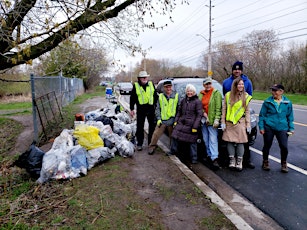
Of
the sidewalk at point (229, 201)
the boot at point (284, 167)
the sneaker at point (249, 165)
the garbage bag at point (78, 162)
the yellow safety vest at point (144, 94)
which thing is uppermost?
the yellow safety vest at point (144, 94)

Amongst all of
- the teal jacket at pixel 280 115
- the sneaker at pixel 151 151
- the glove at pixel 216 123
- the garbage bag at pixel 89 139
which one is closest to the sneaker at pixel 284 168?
the teal jacket at pixel 280 115

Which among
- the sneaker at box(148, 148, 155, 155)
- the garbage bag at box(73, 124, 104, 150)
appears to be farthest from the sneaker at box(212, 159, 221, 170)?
the garbage bag at box(73, 124, 104, 150)

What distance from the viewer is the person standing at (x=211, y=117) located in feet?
17.5

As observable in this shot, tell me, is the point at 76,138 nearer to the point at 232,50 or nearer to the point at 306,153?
the point at 306,153

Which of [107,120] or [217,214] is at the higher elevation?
[107,120]

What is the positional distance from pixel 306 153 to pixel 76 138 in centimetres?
536

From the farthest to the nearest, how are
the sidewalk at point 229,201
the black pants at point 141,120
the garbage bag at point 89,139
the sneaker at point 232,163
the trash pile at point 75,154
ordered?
the black pants at point 141,120
the garbage bag at point 89,139
the sneaker at point 232,163
the trash pile at point 75,154
the sidewalk at point 229,201

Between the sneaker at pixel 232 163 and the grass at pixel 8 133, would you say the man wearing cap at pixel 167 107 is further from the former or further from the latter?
the grass at pixel 8 133

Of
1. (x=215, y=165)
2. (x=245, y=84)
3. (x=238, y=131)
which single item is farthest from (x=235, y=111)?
(x=215, y=165)

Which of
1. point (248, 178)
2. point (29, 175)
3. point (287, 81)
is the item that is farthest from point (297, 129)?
point (287, 81)

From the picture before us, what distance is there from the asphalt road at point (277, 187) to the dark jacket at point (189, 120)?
0.95m

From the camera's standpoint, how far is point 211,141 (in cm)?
549

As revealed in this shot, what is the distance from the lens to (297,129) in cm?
909

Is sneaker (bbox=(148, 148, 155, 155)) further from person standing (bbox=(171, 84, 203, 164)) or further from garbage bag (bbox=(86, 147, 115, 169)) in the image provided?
garbage bag (bbox=(86, 147, 115, 169))
